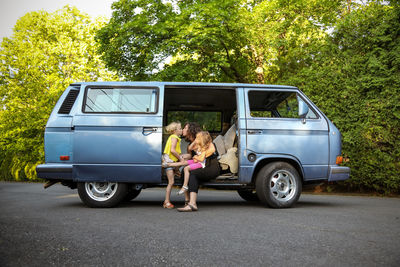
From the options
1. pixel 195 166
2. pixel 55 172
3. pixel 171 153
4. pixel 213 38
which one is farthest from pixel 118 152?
pixel 213 38

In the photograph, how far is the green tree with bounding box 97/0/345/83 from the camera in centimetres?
1497

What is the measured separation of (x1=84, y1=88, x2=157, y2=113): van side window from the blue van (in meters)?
0.02

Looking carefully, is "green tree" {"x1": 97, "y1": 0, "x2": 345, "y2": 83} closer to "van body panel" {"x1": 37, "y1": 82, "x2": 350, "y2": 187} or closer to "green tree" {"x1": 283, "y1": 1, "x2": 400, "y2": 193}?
"green tree" {"x1": 283, "y1": 1, "x2": 400, "y2": 193}

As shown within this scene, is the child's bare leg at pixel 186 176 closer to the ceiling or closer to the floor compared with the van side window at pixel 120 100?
closer to the floor

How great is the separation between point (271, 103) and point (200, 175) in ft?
8.46

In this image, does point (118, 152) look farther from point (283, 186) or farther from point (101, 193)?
point (283, 186)

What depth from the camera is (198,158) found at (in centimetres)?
670

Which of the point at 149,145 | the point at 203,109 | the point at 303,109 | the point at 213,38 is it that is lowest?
the point at 149,145

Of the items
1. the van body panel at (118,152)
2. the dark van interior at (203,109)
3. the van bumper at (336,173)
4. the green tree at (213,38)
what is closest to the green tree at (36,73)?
the green tree at (213,38)

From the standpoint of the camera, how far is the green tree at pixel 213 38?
14969 millimetres

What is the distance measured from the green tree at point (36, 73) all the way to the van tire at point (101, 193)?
46.3 feet

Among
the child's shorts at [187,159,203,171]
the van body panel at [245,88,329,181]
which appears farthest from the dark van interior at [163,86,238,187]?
the child's shorts at [187,159,203,171]

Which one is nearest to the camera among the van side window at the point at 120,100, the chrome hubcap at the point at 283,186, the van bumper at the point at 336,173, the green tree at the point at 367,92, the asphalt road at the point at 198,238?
the asphalt road at the point at 198,238

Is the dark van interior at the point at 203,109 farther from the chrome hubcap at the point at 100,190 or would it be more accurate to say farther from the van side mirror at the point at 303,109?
the chrome hubcap at the point at 100,190
